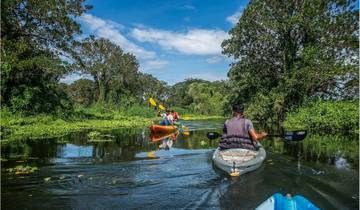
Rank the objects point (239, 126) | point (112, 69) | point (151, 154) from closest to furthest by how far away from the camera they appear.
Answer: point (239, 126) < point (151, 154) < point (112, 69)

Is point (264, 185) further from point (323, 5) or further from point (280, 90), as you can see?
point (323, 5)

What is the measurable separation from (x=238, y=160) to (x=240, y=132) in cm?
102

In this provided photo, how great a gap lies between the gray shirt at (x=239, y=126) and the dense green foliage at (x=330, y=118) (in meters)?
11.3

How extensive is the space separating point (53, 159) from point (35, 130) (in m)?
8.83

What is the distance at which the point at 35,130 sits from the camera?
1927 cm

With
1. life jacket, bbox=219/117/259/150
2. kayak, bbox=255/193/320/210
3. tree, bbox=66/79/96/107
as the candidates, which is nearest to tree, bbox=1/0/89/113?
life jacket, bbox=219/117/259/150

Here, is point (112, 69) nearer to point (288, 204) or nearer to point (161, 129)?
point (161, 129)

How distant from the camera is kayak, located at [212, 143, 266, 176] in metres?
8.45

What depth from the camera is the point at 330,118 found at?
66.0ft

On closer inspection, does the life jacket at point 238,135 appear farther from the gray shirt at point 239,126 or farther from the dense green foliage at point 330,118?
the dense green foliage at point 330,118

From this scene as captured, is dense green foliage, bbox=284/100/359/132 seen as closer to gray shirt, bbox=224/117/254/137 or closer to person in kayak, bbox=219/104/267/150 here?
person in kayak, bbox=219/104/267/150

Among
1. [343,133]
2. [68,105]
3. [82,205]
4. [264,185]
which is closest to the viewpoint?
[82,205]

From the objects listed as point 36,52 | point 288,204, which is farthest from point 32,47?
point 288,204

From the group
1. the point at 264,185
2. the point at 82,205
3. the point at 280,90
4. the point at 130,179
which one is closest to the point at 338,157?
the point at 264,185
